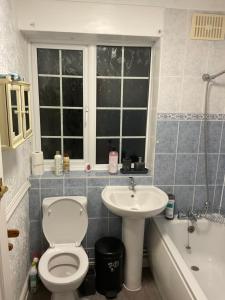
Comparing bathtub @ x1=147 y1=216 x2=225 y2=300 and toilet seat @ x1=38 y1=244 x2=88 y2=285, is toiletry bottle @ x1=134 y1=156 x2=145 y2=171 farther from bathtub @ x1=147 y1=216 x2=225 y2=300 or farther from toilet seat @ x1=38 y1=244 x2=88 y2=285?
toilet seat @ x1=38 y1=244 x2=88 y2=285

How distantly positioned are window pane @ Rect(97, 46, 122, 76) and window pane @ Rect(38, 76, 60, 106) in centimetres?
40

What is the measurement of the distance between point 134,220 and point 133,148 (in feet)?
2.33

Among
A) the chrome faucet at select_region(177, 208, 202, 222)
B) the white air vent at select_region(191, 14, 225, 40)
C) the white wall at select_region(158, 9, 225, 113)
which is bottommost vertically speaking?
the chrome faucet at select_region(177, 208, 202, 222)

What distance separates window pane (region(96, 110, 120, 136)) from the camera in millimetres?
2262

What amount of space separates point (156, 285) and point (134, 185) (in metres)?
0.91

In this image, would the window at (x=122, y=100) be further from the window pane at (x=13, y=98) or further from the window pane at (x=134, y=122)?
the window pane at (x=13, y=98)

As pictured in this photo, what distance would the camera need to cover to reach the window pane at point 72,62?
83.0 inches

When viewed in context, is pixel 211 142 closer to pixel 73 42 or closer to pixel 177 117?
pixel 177 117

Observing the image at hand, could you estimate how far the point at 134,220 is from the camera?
1967 mm

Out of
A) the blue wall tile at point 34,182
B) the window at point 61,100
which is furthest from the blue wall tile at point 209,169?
the blue wall tile at point 34,182

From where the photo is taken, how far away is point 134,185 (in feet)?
6.93

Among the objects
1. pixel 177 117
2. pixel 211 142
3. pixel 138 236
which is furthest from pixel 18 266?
pixel 211 142

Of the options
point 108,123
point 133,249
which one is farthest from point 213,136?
point 133,249

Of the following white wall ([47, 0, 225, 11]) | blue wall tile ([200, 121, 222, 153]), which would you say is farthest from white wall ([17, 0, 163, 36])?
blue wall tile ([200, 121, 222, 153])
